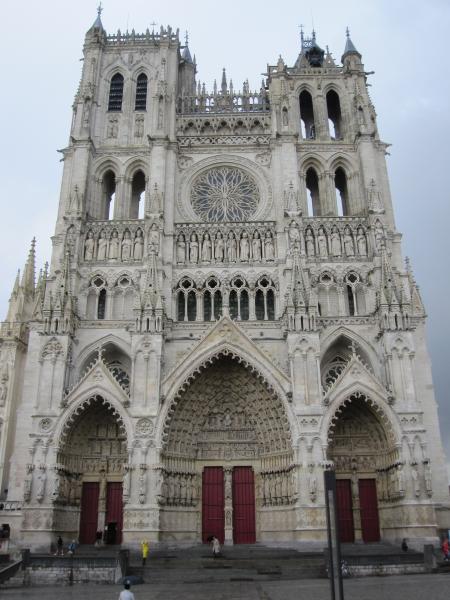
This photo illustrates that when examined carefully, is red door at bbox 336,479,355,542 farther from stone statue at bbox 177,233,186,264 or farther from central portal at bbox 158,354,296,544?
stone statue at bbox 177,233,186,264

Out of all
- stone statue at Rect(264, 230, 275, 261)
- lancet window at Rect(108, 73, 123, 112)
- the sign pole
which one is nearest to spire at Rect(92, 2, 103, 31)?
lancet window at Rect(108, 73, 123, 112)

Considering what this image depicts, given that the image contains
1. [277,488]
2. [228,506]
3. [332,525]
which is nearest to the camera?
[332,525]

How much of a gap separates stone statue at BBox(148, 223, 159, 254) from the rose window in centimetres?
340

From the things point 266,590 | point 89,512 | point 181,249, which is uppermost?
point 181,249

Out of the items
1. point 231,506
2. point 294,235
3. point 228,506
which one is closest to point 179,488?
point 228,506

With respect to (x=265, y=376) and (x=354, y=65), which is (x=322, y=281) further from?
(x=354, y=65)

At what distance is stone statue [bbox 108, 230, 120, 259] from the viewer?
97.0ft

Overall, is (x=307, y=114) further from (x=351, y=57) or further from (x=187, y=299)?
(x=187, y=299)

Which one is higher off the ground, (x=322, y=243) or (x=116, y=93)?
(x=116, y=93)

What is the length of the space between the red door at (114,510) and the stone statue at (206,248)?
466 inches

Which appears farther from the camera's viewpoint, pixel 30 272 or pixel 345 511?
pixel 30 272

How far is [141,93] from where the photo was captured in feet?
115

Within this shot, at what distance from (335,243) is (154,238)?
9.53 meters

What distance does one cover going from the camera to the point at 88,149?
31719 mm
